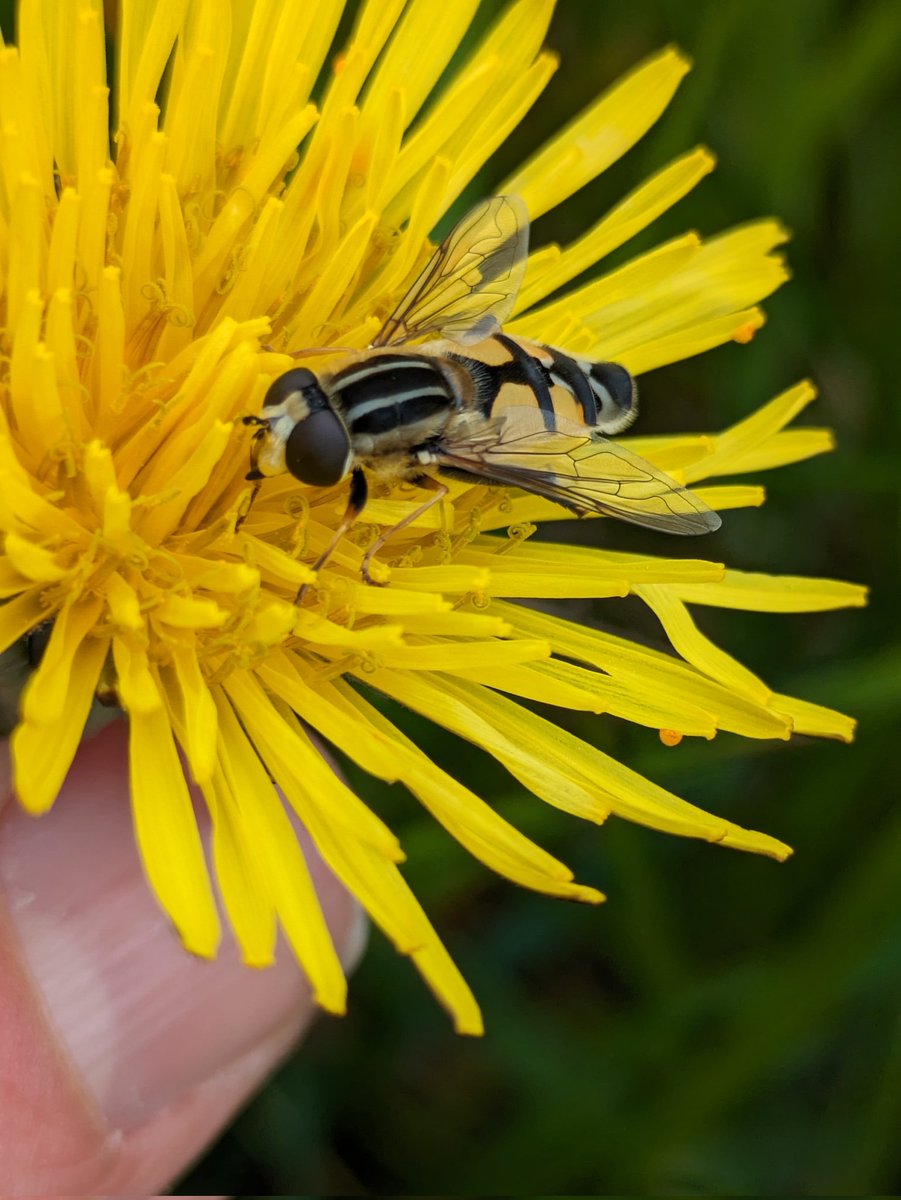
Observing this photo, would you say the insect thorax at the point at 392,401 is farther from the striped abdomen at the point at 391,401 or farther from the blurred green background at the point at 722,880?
the blurred green background at the point at 722,880

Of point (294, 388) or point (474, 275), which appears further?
point (474, 275)

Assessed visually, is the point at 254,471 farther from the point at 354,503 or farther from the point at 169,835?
the point at 169,835

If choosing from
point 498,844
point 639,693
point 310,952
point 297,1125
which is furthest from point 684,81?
point 297,1125

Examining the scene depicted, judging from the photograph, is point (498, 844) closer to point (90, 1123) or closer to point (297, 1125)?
point (90, 1123)

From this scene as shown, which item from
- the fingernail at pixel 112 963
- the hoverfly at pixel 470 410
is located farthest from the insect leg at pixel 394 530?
the fingernail at pixel 112 963

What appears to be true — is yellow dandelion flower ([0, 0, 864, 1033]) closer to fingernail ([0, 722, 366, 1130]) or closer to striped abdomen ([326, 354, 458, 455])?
striped abdomen ([326, 354, 458, 455])

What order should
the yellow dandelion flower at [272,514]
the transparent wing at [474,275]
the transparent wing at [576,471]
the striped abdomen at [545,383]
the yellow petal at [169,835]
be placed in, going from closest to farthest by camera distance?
1. the yellow petal at [169,835]
2. the yellow dandelion flower at [272,514]
3. the transparent wing at [576,471]
4. the striped abdomen at [545,383]
5. the transparent wing at [474,275]

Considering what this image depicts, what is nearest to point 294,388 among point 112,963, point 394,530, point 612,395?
point 394,530
